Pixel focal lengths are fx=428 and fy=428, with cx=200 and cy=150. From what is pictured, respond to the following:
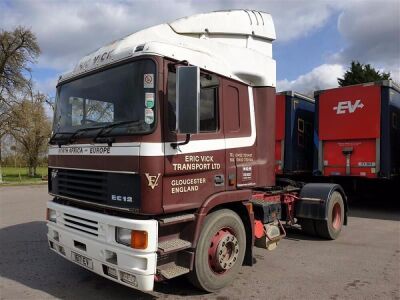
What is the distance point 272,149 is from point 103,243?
285 centimetres

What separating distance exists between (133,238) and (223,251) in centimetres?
128

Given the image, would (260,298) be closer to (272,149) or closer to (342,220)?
(272,149)

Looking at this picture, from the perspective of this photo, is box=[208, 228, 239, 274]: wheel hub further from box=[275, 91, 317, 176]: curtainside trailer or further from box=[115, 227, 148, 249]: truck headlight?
box=[275, 91, 317, 176]: curtainside trailer

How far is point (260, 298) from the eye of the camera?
4.91 metres

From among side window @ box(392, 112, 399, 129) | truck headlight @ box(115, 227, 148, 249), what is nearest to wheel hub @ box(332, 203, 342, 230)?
side window @ box(392, 112, 399, 129)

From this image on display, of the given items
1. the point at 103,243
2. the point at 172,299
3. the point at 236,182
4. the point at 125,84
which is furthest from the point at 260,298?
the point at 125,84

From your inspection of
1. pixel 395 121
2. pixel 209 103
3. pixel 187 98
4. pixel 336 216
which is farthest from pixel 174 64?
pixel 395 121

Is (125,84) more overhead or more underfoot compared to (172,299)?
more overhead

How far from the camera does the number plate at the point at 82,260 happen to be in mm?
4712

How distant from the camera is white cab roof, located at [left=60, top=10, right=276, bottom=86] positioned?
4.73 meters

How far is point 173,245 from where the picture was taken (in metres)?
4.49

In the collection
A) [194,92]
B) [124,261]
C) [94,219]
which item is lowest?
[124,261]

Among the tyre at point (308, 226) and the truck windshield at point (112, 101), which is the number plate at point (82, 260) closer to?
the truck windshield at point (112, 101)

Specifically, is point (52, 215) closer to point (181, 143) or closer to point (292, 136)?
point (181, 143)
